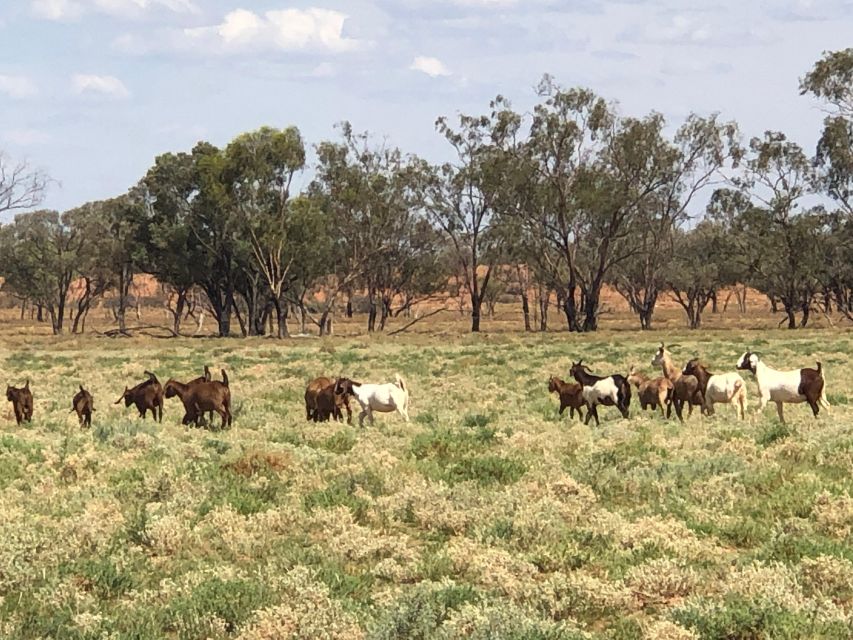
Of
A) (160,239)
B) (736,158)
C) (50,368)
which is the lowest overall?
(50,368)

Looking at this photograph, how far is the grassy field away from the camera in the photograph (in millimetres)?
6957

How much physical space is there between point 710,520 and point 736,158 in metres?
76.3

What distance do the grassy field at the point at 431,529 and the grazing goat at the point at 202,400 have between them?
53cm

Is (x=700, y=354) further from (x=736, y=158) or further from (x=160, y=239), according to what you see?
(x=160, y=239)

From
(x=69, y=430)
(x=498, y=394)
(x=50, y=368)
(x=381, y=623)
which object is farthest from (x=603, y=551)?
(x=50, y=368)

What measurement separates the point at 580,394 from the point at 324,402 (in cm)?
543

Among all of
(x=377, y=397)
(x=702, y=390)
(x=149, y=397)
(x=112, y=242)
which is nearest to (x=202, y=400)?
(x=149, y=397)

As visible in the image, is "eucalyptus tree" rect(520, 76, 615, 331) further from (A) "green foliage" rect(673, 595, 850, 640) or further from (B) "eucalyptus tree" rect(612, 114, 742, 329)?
(A) "green foliage" rect(673, 595, 850, 640)

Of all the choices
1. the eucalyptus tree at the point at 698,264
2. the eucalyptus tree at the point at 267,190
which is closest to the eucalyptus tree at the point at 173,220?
the eucalyptus tree at the point at 267,190

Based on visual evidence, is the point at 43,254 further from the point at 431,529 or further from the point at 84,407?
the point at 431,529

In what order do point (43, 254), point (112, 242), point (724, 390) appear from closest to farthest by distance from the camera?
point (724, 390) → point (112, 242) → point (43, 254)

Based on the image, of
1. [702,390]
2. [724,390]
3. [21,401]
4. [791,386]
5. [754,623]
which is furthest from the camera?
[21,401]

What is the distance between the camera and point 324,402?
1884cm

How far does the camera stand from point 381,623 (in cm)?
672
